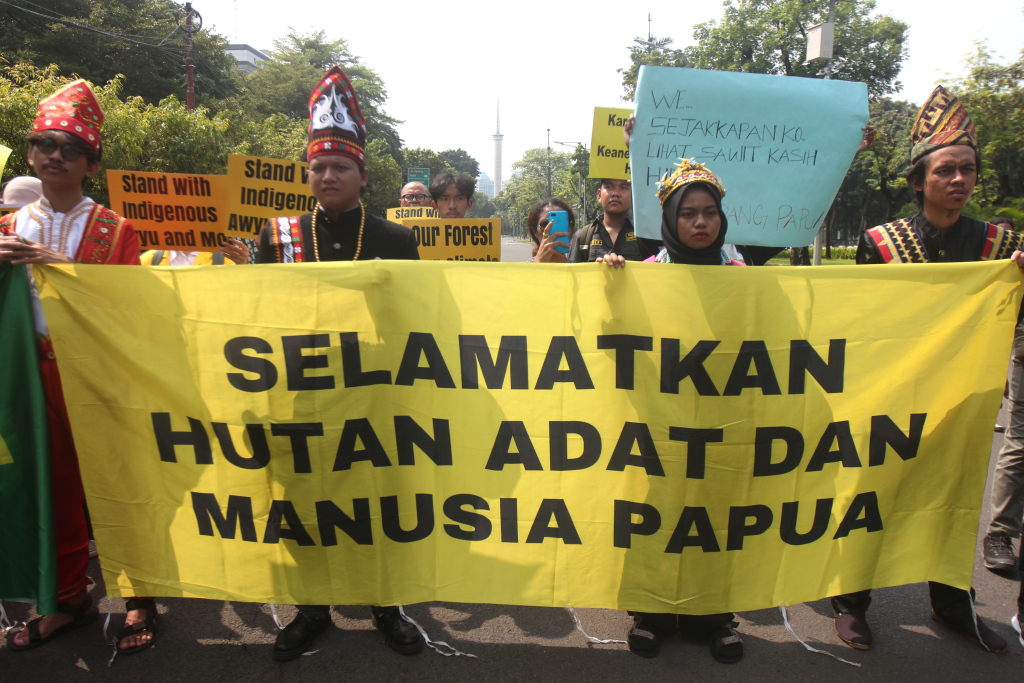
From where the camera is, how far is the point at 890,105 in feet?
151

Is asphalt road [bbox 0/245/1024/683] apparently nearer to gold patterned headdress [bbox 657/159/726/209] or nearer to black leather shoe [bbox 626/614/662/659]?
black leather shoe [bbox 626/614/662/659]

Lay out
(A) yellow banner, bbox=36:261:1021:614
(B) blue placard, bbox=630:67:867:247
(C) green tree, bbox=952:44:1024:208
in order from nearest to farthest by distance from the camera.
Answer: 1. (A) yellow banner, bbox=36:261:1021:614
2. (B) blue placard, bbox=630:67:867:247
3. (C) green tree, bbox=952:44:1024:208

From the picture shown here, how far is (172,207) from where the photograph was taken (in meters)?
4.36

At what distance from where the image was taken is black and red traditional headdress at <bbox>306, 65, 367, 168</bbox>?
104 inches

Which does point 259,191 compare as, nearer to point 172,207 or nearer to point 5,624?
point 172,207

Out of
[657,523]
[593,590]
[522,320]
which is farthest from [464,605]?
[522,320]

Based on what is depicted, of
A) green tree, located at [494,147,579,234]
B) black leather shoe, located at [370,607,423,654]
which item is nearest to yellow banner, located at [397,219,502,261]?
black leather shoe, located at [370,607,423,654]

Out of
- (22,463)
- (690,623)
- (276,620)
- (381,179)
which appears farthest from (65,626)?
(381,179)

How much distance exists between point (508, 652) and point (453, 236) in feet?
11.2

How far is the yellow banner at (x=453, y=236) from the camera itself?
5.25m

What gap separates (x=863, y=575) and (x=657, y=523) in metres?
0.83

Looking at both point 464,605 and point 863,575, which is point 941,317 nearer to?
point 863,575

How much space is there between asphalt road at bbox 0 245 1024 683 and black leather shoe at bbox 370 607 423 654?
3cm

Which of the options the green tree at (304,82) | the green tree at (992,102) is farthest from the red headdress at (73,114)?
the green tree at (304,82)
